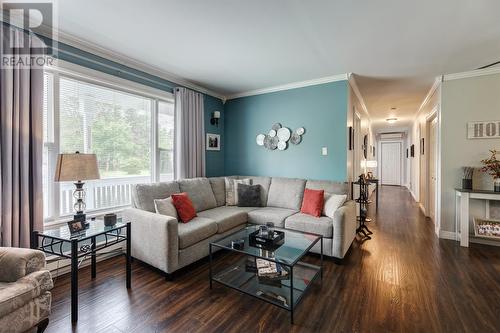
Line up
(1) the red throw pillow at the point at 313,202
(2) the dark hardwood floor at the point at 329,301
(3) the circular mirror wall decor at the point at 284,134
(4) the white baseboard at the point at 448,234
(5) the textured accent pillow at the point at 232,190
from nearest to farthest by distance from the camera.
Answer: (2) the dark hardwood floor at the point at 329,301, (1) the red throw pillow at the point at 313,202, (4) the white baseboard at the point at 448,234, (5) the textured accent pillow at the point at 232,190, (3) the circular mirror wall decor at the point at 284,134

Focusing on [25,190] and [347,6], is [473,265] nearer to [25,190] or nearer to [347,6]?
[347,6]

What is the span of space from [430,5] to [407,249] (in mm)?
2903

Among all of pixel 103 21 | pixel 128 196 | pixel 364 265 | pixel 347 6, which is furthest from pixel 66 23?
pixel 364 265

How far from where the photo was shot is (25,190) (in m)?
2.14

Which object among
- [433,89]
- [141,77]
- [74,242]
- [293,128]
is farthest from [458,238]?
[141,77]

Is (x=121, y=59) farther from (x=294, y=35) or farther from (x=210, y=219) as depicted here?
(x=210, y=219)

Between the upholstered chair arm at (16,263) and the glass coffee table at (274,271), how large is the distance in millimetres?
1319

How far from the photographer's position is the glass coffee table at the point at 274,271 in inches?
75.2

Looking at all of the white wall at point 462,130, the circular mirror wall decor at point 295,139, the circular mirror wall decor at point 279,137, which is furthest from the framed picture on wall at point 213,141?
the white wall at point 462,130

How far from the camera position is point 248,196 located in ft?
12.3

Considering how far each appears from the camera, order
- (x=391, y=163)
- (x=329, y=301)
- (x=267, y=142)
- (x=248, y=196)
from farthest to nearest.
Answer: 1. (x=391, y=163)
2. (x=267, y=142)
3. (x=248, y=196)
4. (x=329, y=301)

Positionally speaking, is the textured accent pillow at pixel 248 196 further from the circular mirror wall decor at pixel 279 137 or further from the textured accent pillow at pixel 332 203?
the textured accent pillow at pixel 332 203

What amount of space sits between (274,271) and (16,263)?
1.98m

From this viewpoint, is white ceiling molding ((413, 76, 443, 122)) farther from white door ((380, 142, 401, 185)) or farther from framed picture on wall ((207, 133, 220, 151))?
white door ((380, 142, 401, 185))
